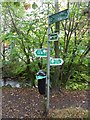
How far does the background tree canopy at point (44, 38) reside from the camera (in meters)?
3.06

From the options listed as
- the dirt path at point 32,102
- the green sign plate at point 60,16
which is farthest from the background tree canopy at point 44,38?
the green sign plate at point 60,16

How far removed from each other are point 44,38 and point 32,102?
90 cm

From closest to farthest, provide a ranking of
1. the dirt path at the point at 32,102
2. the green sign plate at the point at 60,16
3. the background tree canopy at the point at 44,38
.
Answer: the green sign plate at the point at 60,16 → the dirt path at the point at 32,102 → the background tree canopy at the point at 44,38

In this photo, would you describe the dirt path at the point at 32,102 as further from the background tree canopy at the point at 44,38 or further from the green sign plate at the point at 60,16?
the green sign plate at the point at 60,16

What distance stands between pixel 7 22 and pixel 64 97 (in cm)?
124

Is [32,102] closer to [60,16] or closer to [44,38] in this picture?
[44,38]

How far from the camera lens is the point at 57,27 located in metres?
2.99

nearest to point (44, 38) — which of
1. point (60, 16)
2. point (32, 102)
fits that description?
point (32, 102)

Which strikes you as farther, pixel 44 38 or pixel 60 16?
pixel 44 38

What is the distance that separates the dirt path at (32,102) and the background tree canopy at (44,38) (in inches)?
11.5

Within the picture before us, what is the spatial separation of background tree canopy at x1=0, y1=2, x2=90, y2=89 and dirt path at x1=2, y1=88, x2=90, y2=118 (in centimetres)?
29

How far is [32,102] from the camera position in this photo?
2.79 meters

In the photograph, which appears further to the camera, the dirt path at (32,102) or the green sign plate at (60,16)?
the dirt path at (32,102)

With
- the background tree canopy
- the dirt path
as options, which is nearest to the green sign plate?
the background tree canopy
